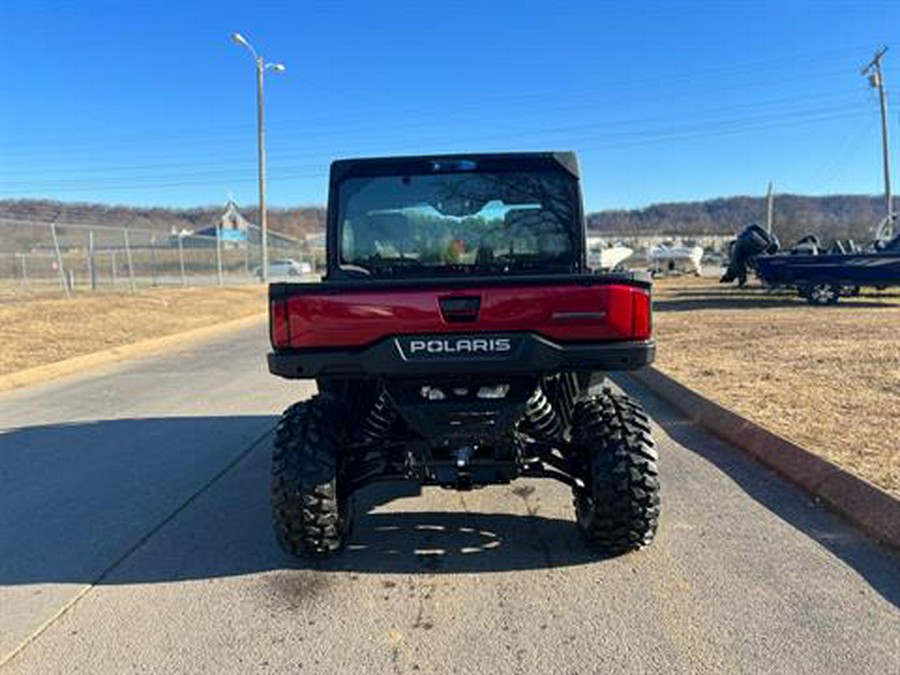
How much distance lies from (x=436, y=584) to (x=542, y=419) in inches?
41.7

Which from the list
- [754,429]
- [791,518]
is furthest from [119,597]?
[754,429]

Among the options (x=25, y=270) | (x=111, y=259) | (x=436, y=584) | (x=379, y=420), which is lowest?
(x=436, y=584)

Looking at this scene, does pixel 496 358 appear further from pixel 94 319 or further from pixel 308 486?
pixel 94 319

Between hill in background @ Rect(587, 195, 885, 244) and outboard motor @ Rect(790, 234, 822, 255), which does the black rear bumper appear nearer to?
outboard motor @ Rect(790, 234, 822, 255)

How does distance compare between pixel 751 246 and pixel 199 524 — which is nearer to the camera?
pixel 199 524

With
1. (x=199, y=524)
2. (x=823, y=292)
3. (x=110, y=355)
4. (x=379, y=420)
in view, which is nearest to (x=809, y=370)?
(x=379, y=420)

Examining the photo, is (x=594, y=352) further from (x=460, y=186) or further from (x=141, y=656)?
(x=141, y=656)

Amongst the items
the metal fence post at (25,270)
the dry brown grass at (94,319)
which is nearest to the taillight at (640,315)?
the dry brown grass at (94,319)

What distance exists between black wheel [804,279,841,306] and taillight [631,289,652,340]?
61.7 ft

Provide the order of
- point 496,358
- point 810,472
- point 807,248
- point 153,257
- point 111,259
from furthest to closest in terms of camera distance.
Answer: point 153,257, point 111,259, point 807,248, point 810,472, point 496,358

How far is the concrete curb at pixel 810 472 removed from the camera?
181 inches

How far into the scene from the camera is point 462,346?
405 cm

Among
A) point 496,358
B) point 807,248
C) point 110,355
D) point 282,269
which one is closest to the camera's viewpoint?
point 496,358

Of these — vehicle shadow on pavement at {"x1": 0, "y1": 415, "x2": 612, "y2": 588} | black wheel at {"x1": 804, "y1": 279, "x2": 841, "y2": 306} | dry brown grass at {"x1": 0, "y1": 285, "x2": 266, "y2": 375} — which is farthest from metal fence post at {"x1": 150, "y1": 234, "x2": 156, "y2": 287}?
vehicle shadow on pavement at {"x1": 0, "y1": 415, "x2": 612, "y2": 588}
